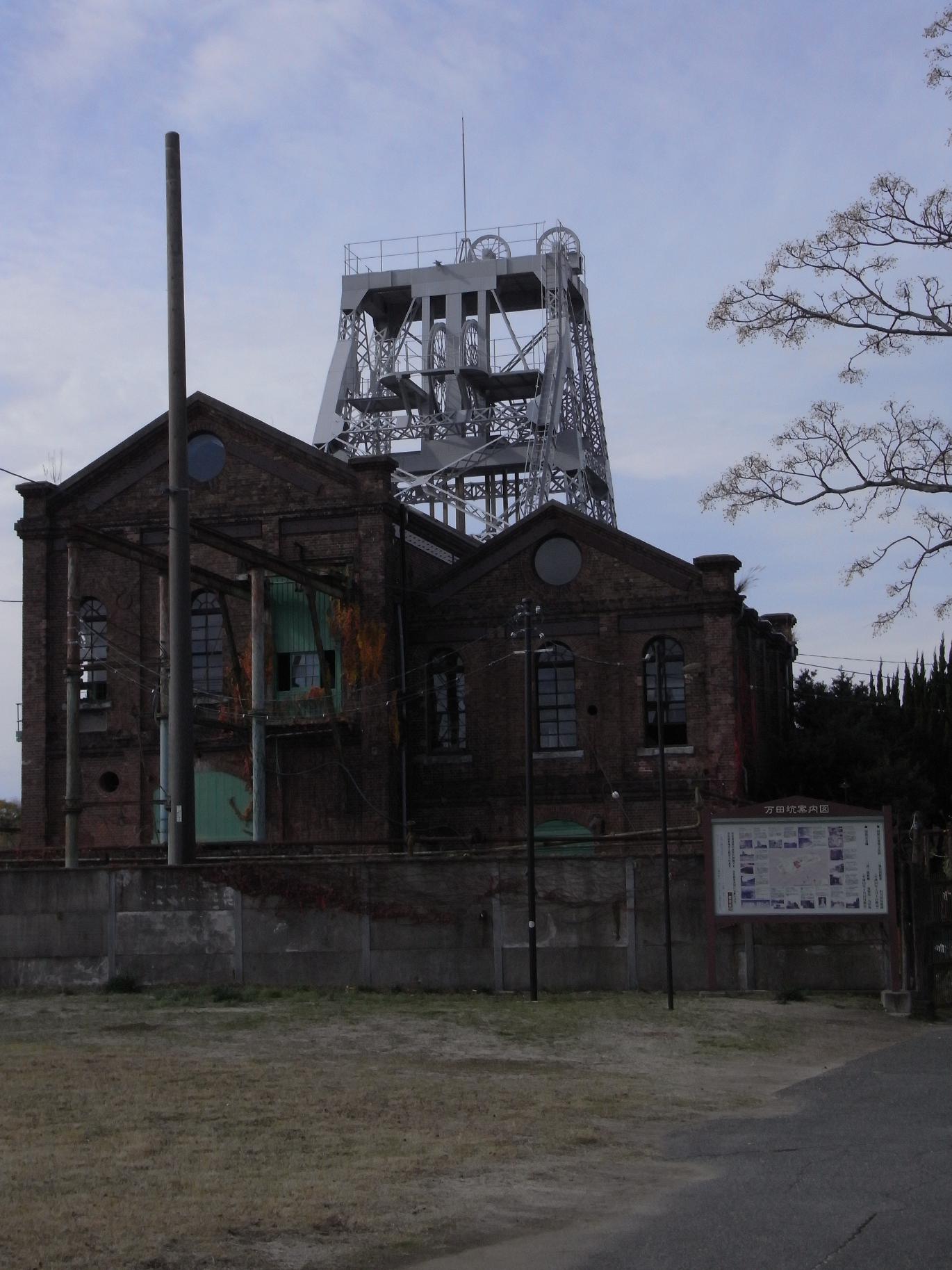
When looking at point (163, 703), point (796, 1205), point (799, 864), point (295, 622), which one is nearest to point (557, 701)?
point (295, 622)

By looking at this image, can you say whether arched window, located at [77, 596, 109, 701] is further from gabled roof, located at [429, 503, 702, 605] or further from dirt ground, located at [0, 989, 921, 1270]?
dirt ground, located at [0, 989, 921, 1270]

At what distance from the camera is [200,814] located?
3797 centimetres

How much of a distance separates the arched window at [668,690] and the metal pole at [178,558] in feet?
52.0

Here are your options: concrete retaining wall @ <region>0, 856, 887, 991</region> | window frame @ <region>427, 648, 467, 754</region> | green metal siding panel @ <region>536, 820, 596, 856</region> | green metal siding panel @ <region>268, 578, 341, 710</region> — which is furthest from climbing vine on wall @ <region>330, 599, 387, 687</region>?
concrete retaining wall @ <region>0, 856, 887, 991</region>

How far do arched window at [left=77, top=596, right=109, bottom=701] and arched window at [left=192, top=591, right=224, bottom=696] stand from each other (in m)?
2.34

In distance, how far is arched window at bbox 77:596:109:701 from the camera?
129 ft

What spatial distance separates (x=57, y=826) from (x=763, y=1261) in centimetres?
3269

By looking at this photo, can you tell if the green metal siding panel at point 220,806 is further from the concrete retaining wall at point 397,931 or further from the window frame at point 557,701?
the concrete retaining wall at point 397,931

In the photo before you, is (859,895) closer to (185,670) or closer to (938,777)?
(185,670)

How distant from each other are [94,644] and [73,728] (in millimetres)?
12238

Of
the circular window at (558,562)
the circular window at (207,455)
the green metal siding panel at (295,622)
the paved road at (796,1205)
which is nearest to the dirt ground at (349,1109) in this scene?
the paved road at (796,1205)

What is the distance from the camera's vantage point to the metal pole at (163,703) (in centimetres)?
3522

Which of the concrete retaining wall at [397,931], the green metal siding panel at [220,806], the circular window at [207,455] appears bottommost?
the concrete retaining wall at [397,931]

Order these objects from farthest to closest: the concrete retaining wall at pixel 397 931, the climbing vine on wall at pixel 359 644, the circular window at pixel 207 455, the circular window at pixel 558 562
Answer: the circular window at pixel 207 455 < the circular window at pixel 558 562 < the climbing vine on wall at pixel 359 644 < the concrete retaining wall at pixel 397 931
